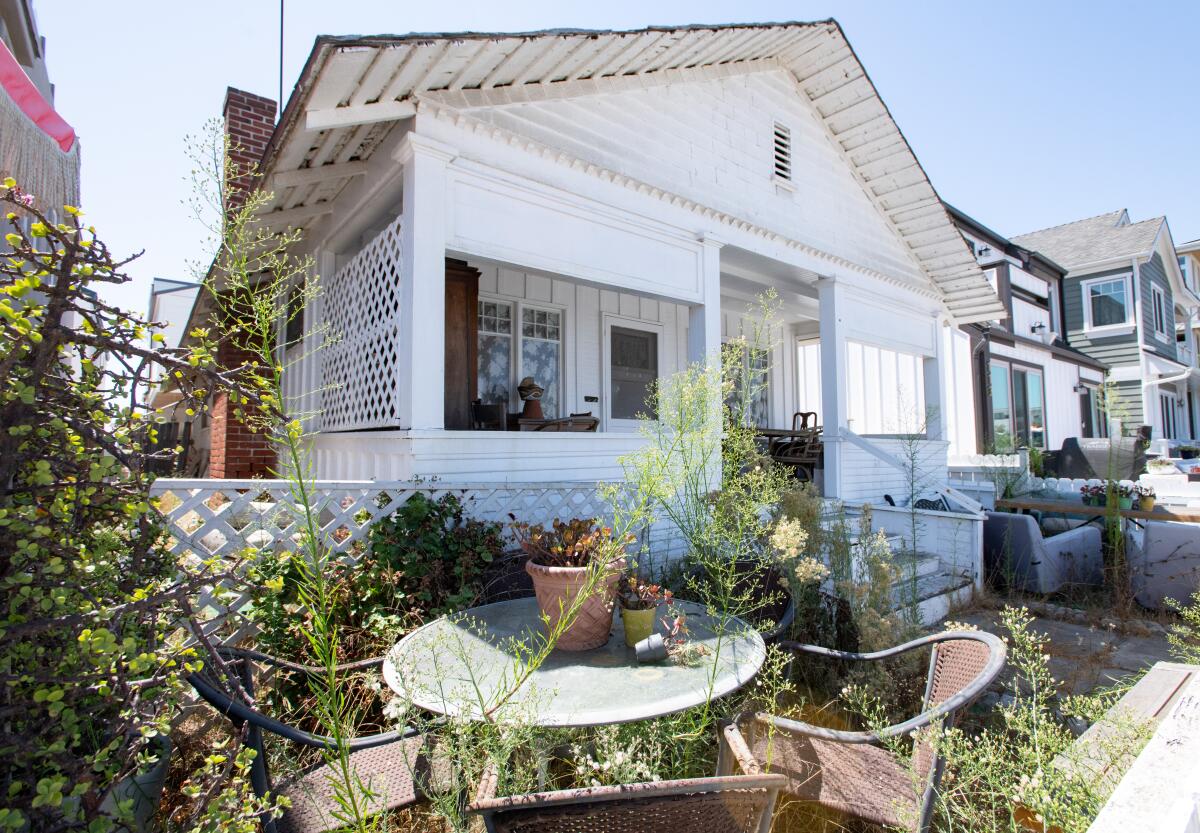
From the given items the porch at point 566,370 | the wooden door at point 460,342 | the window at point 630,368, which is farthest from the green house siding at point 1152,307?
the wooden door at point 460,342

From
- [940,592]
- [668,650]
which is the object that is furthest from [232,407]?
[940,592]

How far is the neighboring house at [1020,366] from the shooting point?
12.6m

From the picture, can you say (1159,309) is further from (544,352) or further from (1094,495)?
(544,352)

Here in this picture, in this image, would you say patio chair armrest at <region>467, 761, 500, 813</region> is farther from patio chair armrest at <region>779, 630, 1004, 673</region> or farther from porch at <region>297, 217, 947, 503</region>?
porch at <region>297, 217, 947, 503</region>

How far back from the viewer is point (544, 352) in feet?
25.2

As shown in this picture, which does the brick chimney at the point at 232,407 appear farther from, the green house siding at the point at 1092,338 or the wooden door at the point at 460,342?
the green house siding at the point at 1092,338

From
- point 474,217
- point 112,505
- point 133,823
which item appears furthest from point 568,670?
point 474,217

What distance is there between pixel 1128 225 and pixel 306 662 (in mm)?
26972

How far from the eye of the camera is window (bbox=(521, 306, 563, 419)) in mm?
7516

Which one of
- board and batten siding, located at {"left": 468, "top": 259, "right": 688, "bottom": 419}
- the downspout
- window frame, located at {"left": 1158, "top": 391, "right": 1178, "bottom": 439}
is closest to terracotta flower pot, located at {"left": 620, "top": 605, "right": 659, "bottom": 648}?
board and batten siding, located at {"left": 468, "top": 259, "right": 688, "bottom": 419}

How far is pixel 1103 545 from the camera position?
21.0 feet

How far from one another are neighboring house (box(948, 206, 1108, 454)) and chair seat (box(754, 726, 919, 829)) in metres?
12.0

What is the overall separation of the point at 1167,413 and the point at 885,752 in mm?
29173

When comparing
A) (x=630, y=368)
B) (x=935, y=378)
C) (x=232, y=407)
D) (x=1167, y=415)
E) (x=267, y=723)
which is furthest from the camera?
(x=1167, y=415)
